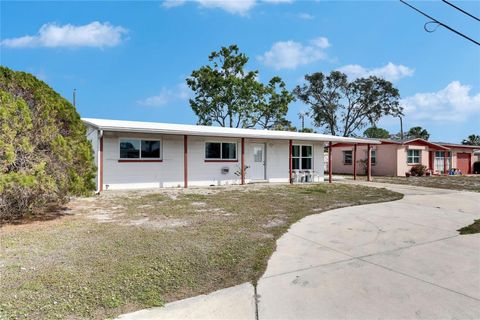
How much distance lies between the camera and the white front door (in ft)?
54.4

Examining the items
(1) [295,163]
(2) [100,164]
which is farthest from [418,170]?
(2) [100,164]

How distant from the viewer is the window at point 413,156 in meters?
26.2

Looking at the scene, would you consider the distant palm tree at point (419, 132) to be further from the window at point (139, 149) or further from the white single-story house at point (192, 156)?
the window at point (139, 149)

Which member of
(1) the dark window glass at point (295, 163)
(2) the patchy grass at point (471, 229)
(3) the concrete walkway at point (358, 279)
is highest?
(1) the dark window glass at point (295, 163)

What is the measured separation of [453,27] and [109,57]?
1678cm

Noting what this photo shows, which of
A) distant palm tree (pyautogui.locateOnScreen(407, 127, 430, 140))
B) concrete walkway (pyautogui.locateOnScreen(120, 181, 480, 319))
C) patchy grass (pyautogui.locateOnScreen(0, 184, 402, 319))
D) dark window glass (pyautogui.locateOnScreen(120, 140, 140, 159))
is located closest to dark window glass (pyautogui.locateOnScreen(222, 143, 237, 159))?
dark window glass (pyautogui.locateOnScreen(120, 140, 140, 159))

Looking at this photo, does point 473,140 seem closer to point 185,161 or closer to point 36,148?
point 185,161

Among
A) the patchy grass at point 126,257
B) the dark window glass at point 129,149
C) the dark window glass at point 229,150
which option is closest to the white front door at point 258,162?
the dark window glass at point 229,150

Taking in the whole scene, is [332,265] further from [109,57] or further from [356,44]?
[109,57]

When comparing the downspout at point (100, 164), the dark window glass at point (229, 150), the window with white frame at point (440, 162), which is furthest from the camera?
the window with white frame at point (440, 162)

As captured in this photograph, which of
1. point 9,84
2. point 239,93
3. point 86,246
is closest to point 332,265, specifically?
point 86,246

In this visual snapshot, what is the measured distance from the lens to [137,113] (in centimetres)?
2683

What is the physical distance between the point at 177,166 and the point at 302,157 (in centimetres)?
765

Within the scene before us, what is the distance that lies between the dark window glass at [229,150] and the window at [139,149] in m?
3.30
